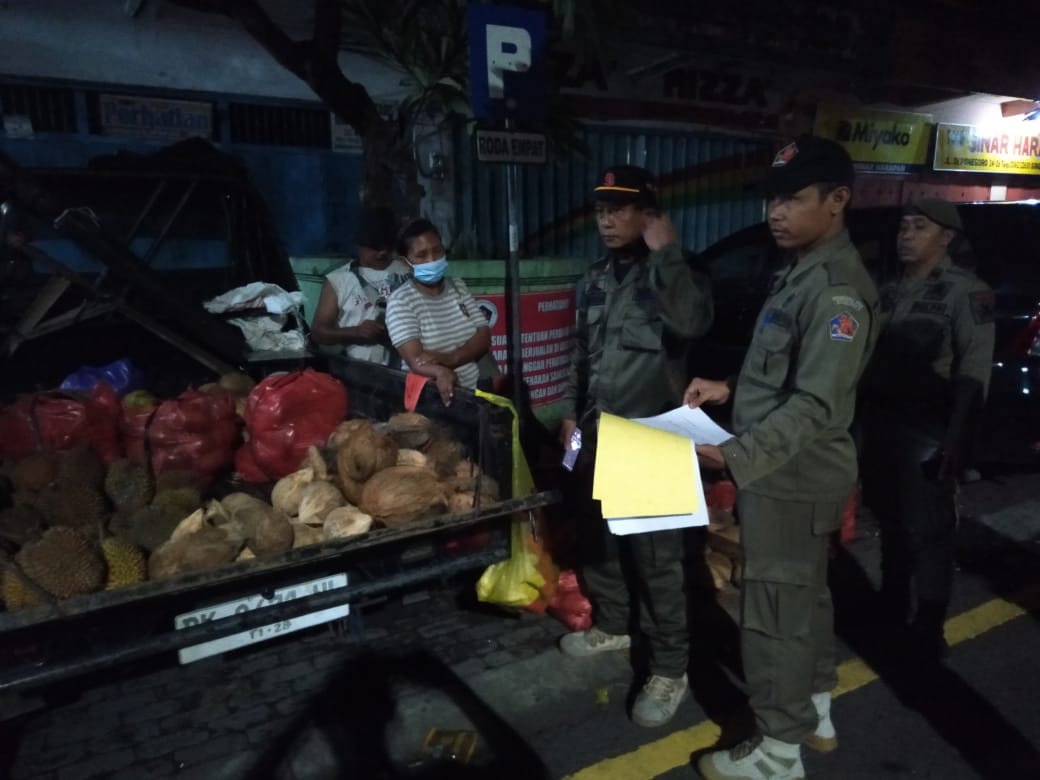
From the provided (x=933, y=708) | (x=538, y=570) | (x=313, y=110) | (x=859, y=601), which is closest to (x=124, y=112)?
(x=313, y=110)

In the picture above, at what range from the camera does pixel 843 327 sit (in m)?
2.21

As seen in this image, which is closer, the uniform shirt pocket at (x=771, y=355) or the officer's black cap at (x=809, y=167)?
the officer's black cap at (x=809, y=167)

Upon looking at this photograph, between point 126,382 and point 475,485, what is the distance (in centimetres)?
214

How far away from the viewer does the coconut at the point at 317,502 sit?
2.76 m

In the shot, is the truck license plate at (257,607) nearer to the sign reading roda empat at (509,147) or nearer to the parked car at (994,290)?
the sign reading roda empat at (509,147)

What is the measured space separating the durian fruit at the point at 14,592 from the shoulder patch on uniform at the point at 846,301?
97.7 inches

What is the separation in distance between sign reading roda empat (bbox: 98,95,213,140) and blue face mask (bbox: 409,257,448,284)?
381 cm

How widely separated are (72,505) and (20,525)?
0.18 metres

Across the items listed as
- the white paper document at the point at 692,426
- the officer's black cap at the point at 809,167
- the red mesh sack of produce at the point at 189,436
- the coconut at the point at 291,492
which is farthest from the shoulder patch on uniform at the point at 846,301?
the red mesh sack of produce at the point at 189,436

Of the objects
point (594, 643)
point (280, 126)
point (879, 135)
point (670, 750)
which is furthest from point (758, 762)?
point (879, 135)

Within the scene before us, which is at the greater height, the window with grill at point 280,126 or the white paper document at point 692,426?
the window with grill at point 280,126

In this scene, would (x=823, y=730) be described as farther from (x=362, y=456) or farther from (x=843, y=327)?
(x=362, y=456)

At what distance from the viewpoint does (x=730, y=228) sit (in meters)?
10.4

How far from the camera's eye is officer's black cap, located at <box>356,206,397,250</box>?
14.7 feet
